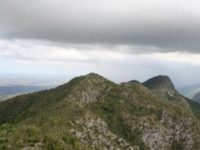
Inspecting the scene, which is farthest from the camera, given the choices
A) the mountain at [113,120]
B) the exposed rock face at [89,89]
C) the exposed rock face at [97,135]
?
the exposed rock face at [89,89]

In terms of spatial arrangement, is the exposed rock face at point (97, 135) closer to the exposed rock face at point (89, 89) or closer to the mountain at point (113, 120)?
the mountain at point (113, 120)

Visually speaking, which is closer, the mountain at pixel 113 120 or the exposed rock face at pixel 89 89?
the mountain at pixel 113 120

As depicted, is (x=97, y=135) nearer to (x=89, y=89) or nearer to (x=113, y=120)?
(x=113, y=120)

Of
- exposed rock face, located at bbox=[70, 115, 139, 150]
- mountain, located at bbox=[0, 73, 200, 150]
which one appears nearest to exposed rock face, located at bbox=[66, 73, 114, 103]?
mountain, located at bbox=[0, 73, 200, 150]

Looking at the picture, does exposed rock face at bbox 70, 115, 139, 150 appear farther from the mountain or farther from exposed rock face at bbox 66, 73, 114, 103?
exposed rock face at bbox 66, 73, 114, 103

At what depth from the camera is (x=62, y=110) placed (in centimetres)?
14275

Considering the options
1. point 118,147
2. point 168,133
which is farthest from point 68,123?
point 168,133

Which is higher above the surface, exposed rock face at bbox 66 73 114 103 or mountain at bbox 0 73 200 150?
exposed rock face at bbox 66 73 114 103

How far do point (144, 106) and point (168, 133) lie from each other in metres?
23.9

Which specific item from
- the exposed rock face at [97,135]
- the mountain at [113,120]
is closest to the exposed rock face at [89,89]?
the mountain at [113,120]

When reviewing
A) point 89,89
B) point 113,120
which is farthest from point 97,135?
point 89,89

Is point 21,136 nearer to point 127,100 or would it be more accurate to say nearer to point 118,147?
point 118,147

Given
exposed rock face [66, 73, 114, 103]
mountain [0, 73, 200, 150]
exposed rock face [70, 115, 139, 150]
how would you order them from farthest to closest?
exposed rock face [66, 73, 114, 103] < mountain [0, 73, 200, 150] < exposed rock face [70, 115, 139, 150]

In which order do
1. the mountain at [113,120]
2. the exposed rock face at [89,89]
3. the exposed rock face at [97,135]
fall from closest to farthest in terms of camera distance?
the exposed rock face at [97,135], the mountain at [113,120], the exposed rock face at [89,89]
